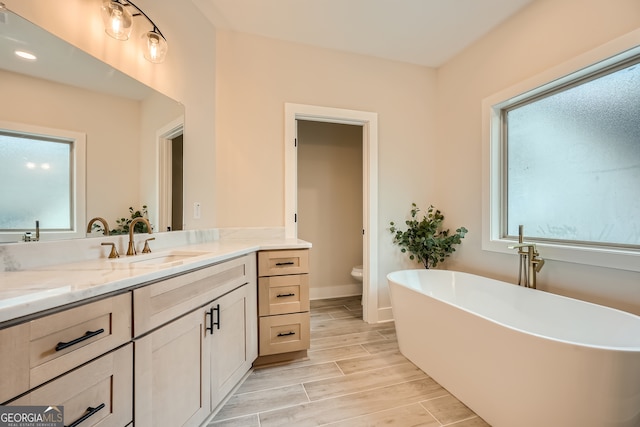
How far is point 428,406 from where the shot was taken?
4.92 feet

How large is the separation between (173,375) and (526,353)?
152 cm

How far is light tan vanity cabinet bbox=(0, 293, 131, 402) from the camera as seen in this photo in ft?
1.94

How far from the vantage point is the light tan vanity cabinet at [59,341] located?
0.59 meters

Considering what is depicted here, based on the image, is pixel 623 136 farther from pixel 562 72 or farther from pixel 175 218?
pixel 175 218

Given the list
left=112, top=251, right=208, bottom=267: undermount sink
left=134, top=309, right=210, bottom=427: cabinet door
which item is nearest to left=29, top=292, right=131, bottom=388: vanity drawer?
left=134, top=309, right=210, bottom=427: cabinet door

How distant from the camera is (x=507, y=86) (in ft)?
7.14

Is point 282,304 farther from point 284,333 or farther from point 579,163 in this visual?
point 579,163

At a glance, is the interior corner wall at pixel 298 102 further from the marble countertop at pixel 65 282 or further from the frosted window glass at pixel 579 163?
the marble countertop at pixel 65 282

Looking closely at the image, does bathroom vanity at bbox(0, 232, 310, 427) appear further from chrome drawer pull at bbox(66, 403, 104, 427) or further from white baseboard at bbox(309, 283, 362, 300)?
white baseboard at bbox(309, 283, 362, 300)

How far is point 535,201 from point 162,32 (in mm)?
3034

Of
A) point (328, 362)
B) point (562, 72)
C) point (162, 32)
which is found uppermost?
point (162, 32)

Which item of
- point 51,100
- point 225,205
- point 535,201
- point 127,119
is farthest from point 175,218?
point 535,201

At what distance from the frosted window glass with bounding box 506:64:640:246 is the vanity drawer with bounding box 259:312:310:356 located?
1.94 metres

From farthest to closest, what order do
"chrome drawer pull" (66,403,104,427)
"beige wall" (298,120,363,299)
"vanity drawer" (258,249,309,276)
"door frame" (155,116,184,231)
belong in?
"beige wall" (298,120,363,299), "vanity drawer" (258,249,309,276), "door frame" (155,116,184,231), "chrome drawer pull" (66,403,104,427)
